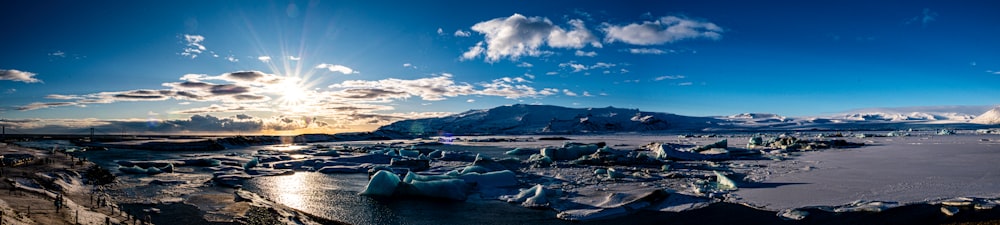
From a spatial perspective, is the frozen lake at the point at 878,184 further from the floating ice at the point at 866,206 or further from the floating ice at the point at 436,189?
the floating ice at the point at 436,189

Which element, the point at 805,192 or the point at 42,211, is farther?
the point at 805,192

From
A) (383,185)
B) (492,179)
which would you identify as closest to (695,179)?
(492,179)

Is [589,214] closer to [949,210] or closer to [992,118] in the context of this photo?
[949,210]

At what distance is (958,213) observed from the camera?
8625mm

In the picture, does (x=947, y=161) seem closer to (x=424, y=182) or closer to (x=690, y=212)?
(x=690, y=212)

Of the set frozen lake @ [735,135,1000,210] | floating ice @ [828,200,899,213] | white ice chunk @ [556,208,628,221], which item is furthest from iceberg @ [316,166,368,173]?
floating ice @ [828,200,899,213]

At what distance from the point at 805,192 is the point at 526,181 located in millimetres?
7122

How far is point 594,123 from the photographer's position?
383 ft

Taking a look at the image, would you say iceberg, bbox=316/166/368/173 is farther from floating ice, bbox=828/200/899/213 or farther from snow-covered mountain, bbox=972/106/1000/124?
snow-covered mountain, bbox=972/106/1000/124

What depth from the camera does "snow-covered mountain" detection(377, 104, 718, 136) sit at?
116312 mm

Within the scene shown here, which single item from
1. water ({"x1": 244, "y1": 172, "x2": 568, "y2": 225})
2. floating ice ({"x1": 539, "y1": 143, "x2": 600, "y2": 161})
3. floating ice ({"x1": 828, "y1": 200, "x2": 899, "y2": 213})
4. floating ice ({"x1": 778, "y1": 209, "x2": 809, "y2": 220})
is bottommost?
water ({"x1": 244, "y1": 172, "x2": 568, "y2": 225})

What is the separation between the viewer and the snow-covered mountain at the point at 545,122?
382ft

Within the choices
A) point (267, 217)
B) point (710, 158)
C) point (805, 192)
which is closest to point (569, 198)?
point (805, 192)

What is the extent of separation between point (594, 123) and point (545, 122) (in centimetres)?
2060
